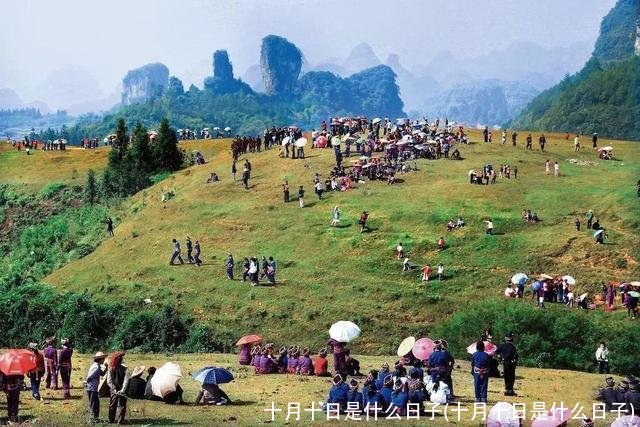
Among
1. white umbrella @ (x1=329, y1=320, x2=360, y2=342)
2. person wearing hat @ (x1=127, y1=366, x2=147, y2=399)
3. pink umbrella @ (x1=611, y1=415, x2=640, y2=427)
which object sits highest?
pink umbrella @ (x1=611, y1=415, x2=640, y2=427)

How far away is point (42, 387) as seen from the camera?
86.8 feet

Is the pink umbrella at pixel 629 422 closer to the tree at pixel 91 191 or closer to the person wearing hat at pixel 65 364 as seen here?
the person wearing hat at pixel 65 364

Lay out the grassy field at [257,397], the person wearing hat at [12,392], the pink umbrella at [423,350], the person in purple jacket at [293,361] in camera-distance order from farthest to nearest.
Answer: the person in purple jacket at [293,361] → the pink umbrella at [423,350] → the grassy field at [257,397] → the person wearing hat at [12,392]

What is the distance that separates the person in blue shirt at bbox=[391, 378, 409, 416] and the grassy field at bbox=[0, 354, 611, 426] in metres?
0.64

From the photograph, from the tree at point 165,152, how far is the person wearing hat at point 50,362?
55552 mm

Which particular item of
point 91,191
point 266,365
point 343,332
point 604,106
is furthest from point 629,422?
point 604,106

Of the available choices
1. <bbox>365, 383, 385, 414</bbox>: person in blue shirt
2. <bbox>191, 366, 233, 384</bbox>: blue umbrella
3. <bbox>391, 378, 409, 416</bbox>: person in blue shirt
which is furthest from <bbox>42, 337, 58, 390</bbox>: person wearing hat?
<bbox>391, 378, 409, 416</bbox>: person in blue shirt

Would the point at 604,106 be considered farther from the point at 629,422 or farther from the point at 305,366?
the point at 629,422

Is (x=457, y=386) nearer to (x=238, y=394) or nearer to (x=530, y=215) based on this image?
(x=238, y=394)

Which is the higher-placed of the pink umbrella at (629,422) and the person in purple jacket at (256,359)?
the pink umbrella at (629,422)

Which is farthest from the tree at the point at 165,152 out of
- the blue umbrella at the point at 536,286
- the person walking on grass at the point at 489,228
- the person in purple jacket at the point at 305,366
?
the person in purple jacket at the point at 305,366

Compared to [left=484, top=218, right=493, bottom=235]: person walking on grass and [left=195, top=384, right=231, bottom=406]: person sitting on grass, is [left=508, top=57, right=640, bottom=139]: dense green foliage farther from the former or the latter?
[left=195, top=384, right=231, bottom=406]: person sitting on grass

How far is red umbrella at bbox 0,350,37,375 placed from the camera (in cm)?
2088

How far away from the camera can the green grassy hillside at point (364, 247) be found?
4347 cm
